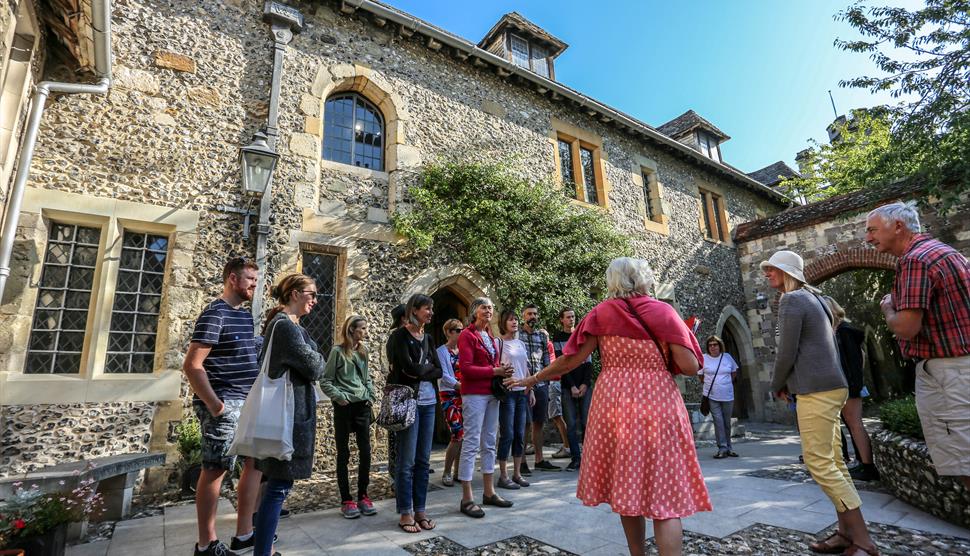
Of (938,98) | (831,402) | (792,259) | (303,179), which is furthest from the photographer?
(938,98)

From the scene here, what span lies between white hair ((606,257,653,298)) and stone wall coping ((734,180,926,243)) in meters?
9.65

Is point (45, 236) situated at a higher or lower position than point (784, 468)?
higher

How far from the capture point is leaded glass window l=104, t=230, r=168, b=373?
4.91 m

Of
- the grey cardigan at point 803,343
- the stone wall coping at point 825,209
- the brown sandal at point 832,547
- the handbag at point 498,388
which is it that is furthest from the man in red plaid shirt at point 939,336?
the stone wall coping at point 825,209

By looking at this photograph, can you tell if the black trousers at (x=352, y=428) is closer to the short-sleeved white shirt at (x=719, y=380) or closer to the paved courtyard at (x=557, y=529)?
the paved courtyard at (x=557, y=529)

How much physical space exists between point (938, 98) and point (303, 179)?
32.2ft

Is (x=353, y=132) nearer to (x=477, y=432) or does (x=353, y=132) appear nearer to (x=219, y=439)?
(x=477, y=432)

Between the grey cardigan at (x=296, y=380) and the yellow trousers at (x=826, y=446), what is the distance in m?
2.70

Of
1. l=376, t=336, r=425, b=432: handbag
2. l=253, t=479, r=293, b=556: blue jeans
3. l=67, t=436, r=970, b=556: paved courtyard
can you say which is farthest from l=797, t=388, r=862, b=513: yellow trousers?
l=253, t=479, r=293, b=556: blue jeans

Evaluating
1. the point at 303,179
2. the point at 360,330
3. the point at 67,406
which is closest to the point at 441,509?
the point at 360,330

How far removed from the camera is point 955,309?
2.14m

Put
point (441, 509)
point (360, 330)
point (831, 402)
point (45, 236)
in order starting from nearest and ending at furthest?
1. point (831, 402)
2. point (441, 509)
3. point (360, 330)
4. point (45, 236)

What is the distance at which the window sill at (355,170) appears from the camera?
649 cm

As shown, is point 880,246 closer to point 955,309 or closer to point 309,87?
point 955,309
